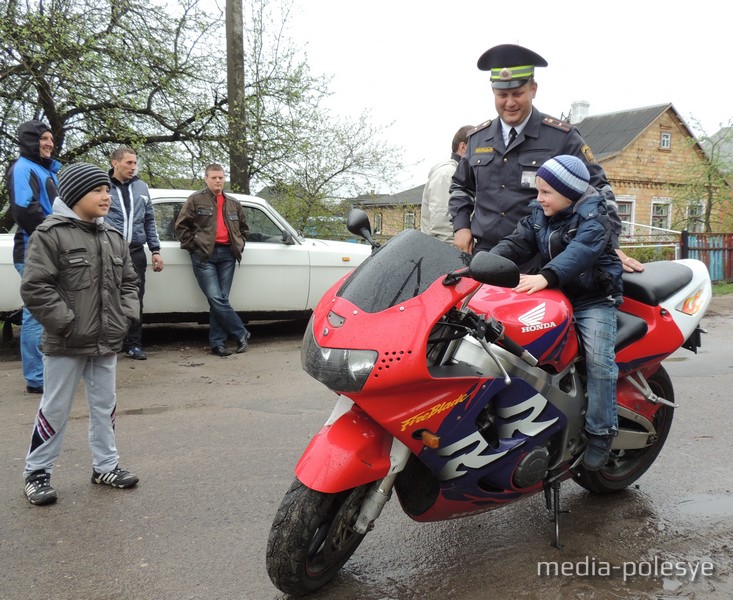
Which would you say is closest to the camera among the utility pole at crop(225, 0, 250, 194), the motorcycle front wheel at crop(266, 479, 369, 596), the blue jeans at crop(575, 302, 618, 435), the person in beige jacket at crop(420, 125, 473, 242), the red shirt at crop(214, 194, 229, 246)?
the motorcycle front wheel at crop(266, 479, 369, 596)

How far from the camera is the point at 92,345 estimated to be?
3.63 metres

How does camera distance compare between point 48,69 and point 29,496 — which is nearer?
point 29,496

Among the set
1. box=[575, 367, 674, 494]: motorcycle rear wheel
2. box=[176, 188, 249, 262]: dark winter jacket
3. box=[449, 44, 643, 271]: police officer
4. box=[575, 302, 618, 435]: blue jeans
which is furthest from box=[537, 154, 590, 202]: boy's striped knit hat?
box=[176, 188, 249, 262]: dark winter jacket

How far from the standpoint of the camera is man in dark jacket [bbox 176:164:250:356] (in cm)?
738

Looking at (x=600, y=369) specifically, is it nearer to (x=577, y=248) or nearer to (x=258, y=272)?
(x=577, y=248)

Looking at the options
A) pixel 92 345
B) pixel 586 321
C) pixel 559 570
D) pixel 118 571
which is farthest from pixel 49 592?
pixel 586 321

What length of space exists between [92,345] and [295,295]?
4.62 m

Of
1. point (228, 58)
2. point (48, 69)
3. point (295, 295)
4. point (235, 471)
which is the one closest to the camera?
point (235, 471)

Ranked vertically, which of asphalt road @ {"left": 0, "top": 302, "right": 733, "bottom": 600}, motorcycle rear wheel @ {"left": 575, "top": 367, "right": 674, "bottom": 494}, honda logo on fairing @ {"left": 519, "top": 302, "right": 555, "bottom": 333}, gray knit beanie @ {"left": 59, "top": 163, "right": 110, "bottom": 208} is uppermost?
gray knit beanie @ {"left": 59, "top": 163, "right": 110, "bottom": 208}

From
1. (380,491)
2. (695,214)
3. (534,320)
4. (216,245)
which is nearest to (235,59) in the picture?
(216,245)

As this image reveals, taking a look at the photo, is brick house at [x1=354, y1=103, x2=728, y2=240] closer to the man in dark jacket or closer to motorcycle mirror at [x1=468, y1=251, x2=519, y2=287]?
the man in dark jacket

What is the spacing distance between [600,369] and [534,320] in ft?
1.69

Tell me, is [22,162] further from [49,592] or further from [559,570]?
[559,570]

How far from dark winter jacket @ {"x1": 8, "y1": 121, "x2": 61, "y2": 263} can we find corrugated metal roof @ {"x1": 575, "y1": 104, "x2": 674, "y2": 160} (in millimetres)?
29823
